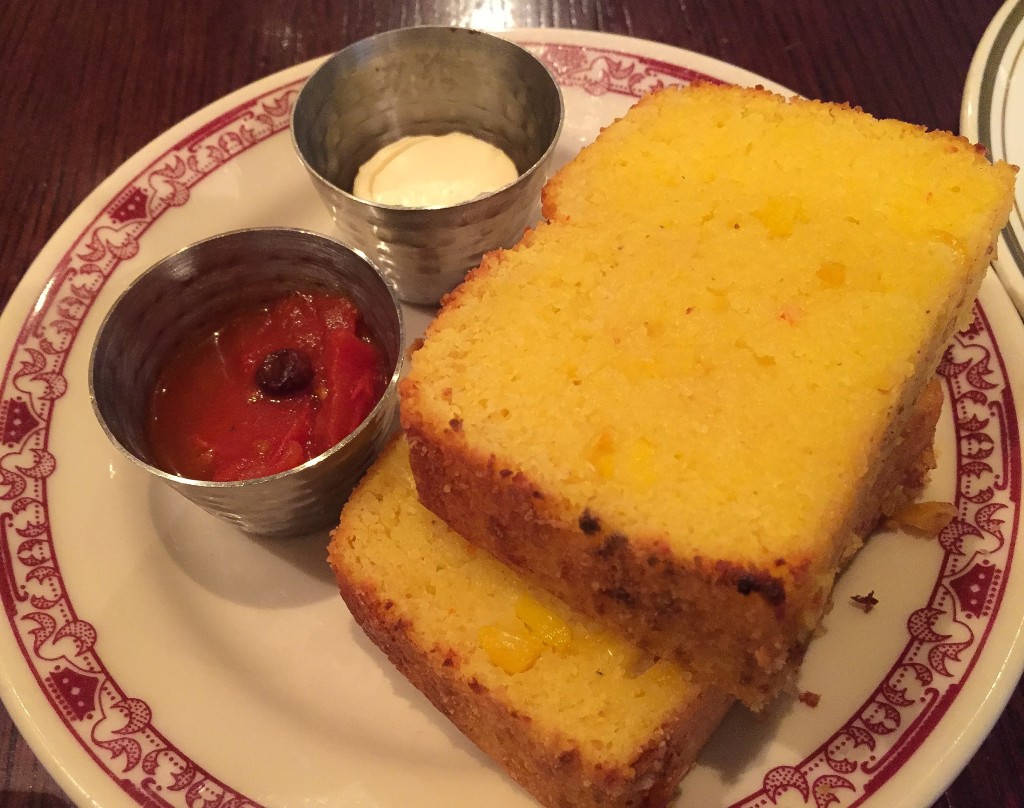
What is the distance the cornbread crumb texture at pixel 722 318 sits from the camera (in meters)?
1.88

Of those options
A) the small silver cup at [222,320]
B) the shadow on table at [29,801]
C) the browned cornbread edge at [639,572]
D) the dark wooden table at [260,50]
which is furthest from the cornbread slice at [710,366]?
the dark wooden table at [260,50]

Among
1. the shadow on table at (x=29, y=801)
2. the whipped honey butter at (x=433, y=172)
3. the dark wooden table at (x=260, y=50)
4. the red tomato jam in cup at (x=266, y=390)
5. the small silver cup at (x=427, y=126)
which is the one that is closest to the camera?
the shadow on table at (x=29, y=801)

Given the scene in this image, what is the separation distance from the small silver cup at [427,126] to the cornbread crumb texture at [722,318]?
39cm

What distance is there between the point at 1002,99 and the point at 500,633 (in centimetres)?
277

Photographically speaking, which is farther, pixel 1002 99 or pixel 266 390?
pixel 1002 99

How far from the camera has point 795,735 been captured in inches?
82.7

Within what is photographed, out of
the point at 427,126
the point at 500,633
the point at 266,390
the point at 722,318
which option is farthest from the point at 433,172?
the point at 500,633

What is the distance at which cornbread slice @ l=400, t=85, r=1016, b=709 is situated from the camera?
1.82 metres

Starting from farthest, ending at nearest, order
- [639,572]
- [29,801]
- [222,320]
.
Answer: [222,320] < [29,801] < [639,572]

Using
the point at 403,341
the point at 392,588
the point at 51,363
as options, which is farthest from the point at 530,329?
the point at 51,363

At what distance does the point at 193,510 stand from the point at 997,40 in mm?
3520

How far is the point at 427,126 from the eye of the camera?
3359 mm

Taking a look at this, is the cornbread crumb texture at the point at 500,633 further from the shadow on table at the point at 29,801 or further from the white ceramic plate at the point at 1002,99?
the white ceramic plate at the point at 1002,99

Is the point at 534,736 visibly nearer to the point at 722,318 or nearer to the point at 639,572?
the point at 639,572
